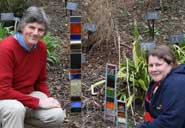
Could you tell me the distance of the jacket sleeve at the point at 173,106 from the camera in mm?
3037

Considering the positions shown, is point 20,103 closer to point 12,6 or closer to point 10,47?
point 10,47

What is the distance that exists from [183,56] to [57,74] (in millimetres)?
1510

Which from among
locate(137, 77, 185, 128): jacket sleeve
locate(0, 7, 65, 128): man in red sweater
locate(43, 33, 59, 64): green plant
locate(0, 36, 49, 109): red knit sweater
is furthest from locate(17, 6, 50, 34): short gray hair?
locate(43, 33, 59, 64): green plant

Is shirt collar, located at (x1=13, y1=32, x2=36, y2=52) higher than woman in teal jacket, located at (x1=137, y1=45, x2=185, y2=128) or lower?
higher

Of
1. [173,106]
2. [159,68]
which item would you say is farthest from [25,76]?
[173,106]

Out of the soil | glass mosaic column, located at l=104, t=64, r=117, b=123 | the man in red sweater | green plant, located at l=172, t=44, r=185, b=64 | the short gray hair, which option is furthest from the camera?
green plant, located at l=172, t=44, r=185, b=64

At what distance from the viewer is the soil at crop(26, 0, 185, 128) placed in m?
4.77

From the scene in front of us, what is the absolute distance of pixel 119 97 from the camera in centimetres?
492

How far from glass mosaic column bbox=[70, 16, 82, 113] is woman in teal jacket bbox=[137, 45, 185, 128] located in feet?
A: 4.01

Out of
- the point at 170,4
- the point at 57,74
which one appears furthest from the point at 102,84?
the point at 170,4

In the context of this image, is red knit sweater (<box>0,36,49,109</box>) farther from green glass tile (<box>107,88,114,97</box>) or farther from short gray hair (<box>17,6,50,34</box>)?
green glass tile (<box>107,88,114,97</box>)

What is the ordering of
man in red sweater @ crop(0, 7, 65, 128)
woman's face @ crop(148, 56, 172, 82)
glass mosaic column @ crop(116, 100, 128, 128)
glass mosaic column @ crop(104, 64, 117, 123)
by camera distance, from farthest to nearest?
glass mosaic column @ crop(104, 64, 117, 123), glass mosaic column @ crop(116, 100, 128, 128), man in red sweater @ crop(0, 7, 65, 128), woman's face @ crop(148, 56, 172, 82)

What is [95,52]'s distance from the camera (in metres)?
6.13

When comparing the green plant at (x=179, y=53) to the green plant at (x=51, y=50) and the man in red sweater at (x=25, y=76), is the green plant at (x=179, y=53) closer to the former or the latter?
the green plant at (x=51, y=50)
